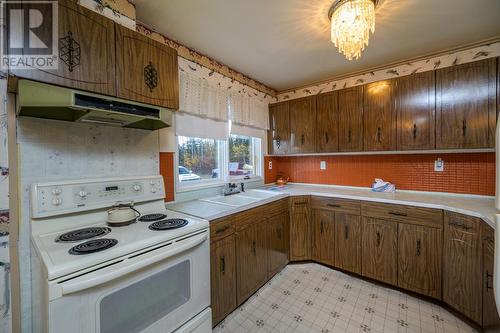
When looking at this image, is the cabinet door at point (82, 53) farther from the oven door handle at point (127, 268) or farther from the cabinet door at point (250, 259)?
the cabinet door at point (250, 259)

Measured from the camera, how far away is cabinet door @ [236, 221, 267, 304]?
5.92 feet

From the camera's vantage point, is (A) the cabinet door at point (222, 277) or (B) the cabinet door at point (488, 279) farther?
(A) the cabinet door at point (222, 277)

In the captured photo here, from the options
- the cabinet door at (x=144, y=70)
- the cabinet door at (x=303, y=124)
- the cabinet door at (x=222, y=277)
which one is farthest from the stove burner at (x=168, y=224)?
the cabinet door at (x=303, y=124)

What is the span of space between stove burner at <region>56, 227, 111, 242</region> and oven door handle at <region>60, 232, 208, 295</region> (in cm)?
32

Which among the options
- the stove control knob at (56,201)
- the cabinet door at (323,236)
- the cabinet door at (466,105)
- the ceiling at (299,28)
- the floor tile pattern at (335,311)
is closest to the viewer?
the stove control knob at (56,201)

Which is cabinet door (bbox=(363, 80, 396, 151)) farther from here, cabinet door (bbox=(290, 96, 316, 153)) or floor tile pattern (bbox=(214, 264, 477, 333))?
floor tile pattern (bbox=(214, 264, 477, 333))

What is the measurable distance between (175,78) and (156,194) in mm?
891

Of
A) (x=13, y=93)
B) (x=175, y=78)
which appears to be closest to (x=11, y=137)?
(x=13, y=93)

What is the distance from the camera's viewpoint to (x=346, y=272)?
7.72ft

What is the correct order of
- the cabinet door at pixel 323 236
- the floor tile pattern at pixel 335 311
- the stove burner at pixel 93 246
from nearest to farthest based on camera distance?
the stove burner at pixel 93 246 → the floor tile pattern at pixel 335 311 → the cabinet door at pixel 323 236

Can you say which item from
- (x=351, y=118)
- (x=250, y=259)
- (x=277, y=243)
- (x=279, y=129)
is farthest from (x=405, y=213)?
(x=279, y=129)

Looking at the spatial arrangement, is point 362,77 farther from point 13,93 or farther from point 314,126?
point 13,93

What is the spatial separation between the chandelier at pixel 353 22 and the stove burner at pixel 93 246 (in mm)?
1819

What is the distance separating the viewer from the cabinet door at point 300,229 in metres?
2.54
